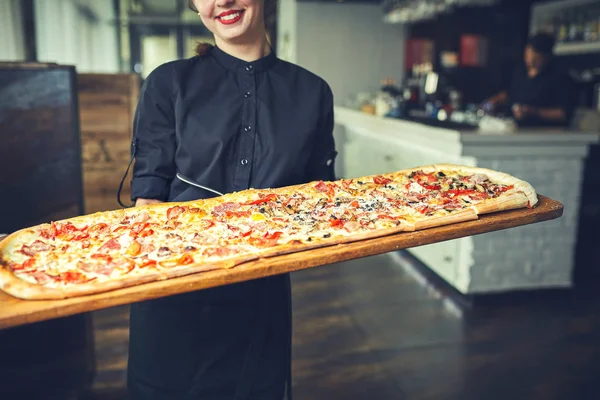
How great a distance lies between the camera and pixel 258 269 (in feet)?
3.84

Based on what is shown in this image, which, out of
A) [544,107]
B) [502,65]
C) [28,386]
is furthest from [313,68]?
[28,386]

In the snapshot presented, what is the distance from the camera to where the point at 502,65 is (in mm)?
6281

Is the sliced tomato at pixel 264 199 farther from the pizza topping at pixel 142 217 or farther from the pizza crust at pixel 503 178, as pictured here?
the pizza crust at pixel 503 178

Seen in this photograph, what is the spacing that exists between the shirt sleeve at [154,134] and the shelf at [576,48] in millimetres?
4559

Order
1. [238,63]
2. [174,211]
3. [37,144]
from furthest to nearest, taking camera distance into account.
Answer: [37,144]
[238,63]
[174,211]

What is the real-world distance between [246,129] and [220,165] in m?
0.12

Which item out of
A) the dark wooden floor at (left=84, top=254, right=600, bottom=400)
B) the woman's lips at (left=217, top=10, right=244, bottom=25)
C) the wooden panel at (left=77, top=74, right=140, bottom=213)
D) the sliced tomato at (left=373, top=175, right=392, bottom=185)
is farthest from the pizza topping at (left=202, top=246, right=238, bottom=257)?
the wooden panel at (left=77, top=74, right=140, bottom=213)

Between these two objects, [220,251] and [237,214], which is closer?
[220,251]

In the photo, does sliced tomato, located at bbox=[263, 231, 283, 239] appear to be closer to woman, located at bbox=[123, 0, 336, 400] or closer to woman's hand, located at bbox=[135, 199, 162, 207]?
woman, located at bbox=[123, 0, 336, 400]

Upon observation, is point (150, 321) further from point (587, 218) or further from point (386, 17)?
point (386, 17)

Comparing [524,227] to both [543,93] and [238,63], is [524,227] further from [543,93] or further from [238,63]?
[238,63]

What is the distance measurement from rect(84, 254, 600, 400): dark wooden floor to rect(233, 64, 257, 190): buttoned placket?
1117 millimetres

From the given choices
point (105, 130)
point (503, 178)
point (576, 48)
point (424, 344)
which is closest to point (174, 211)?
point (503, 178)

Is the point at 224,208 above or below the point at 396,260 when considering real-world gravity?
above
